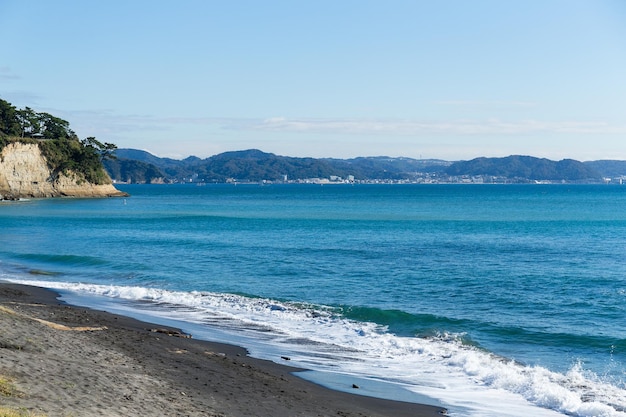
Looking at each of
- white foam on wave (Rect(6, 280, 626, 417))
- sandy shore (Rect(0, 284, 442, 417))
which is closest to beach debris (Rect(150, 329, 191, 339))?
sandy shore (Rect(0, 284, 442, 417))

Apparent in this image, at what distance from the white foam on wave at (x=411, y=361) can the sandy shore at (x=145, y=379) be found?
1.61 meters

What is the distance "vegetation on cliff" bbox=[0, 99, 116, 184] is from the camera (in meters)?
119

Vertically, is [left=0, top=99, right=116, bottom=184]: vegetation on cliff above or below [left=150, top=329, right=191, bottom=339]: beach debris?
above

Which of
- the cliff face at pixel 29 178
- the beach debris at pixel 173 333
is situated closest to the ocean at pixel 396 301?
the beach debris at pixel 173 333

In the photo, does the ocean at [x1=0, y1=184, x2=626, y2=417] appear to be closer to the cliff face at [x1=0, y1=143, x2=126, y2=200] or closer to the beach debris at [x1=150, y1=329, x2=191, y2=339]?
the beach debris at [x1=150, y1=329, x2=191, y2=339]

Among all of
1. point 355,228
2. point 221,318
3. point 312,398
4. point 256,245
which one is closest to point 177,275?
point 221,318

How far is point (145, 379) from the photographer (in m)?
13.5

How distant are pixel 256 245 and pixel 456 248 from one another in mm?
13830

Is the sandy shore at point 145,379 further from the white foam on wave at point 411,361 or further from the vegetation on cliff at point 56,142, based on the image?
the vegetation on cliff at point 56,142

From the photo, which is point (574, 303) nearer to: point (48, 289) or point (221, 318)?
point (221, 318)

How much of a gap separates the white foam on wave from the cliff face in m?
95.2

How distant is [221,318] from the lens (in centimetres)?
2350

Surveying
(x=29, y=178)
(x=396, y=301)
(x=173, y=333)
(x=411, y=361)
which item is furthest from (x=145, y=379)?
(x=29, y=178)

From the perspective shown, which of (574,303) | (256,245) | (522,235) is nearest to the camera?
(574,303)
